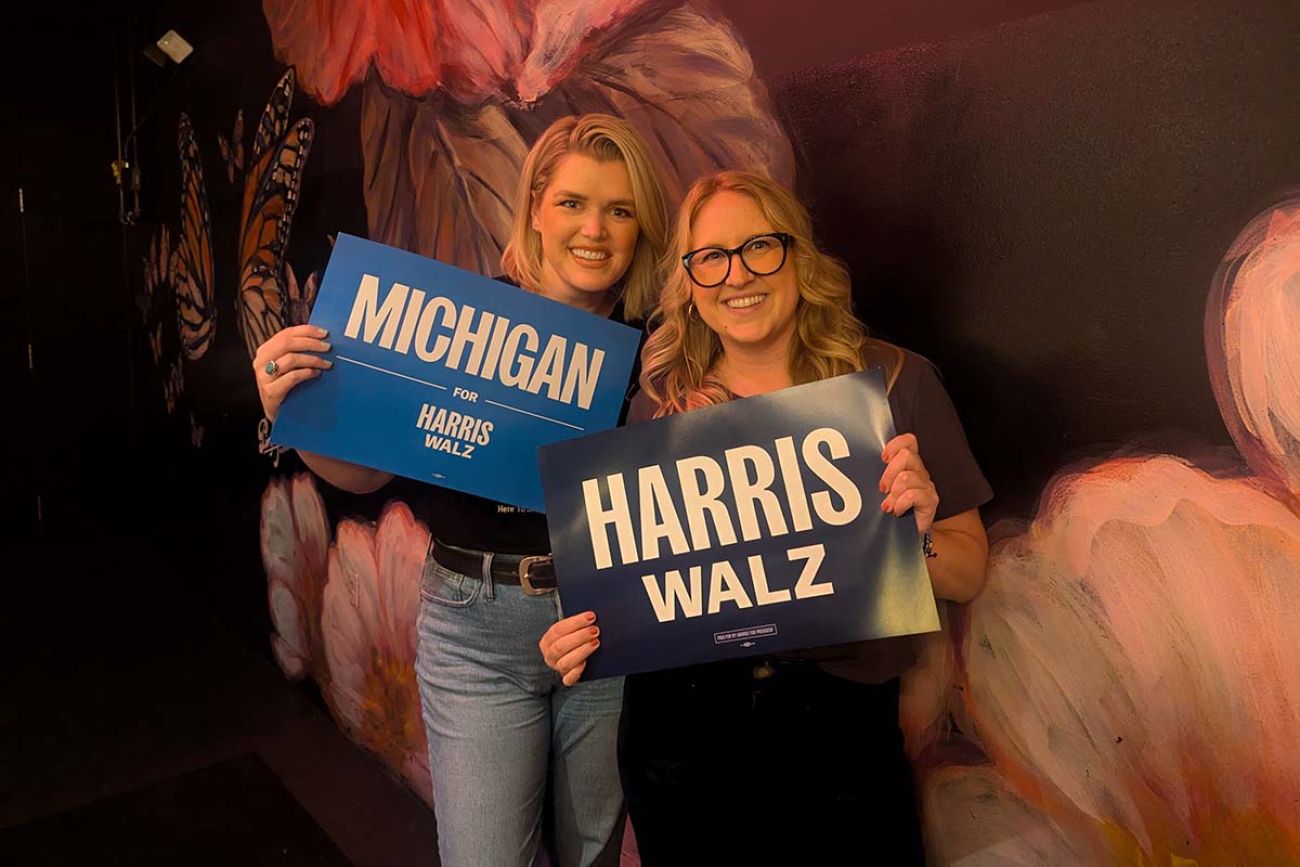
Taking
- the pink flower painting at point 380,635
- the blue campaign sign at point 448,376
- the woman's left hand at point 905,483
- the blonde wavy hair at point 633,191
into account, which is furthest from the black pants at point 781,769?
the pink flower painting at point 380,635

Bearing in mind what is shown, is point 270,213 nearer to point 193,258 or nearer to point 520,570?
point 193,258

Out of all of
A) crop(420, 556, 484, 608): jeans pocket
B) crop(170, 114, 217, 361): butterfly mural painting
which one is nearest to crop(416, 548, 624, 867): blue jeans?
crop(420, 556, 484, 608): jeans pocket

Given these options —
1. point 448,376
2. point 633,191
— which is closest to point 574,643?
point 448,376

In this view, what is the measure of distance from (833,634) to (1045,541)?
0.26m

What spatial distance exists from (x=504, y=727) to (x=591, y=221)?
68cm

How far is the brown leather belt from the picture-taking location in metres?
1.16

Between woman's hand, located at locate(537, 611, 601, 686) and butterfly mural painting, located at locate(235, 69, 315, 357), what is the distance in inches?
68.9

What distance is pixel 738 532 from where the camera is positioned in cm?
91

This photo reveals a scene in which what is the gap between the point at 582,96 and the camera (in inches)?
57.2

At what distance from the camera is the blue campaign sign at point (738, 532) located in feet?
2.81

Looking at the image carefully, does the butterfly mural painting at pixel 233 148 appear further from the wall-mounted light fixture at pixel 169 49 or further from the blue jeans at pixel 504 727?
the blue jeans at pixel 504 727

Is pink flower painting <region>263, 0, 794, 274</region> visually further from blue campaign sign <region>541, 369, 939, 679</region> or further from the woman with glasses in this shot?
blue campaign sign <region>541, 369, 939, 679</region>

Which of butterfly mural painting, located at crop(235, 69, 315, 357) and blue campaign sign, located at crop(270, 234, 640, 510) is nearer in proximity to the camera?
blue campaign sign, located at crop(270, 234, 640, 510)

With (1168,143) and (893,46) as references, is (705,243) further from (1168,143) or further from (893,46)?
(1168,143)
